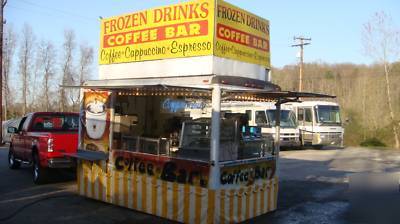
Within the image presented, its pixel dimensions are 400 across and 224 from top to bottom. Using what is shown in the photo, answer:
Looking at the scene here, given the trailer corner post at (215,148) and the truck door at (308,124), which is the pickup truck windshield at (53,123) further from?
the truck door at (308,124)

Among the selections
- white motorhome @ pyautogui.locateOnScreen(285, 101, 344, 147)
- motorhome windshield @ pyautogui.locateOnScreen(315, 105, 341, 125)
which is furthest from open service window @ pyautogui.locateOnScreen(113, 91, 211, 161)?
motorhome windshield @ pyautogui.locateOnScreen(315, 105, 341, 125)

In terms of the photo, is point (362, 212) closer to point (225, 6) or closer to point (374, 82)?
point (225, 6)

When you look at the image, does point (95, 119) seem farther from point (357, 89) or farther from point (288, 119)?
point (357, 89)

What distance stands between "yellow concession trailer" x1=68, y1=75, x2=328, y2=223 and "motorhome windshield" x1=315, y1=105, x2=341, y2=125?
18.5 m

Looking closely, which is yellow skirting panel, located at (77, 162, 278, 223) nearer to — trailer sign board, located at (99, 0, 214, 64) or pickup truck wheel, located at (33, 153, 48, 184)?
trailer sign board, located at (99, 0, 214, 64)

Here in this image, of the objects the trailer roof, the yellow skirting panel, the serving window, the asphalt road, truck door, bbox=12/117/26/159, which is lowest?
the asphalt road

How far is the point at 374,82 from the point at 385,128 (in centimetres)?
1404

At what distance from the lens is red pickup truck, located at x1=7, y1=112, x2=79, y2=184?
12.2 m

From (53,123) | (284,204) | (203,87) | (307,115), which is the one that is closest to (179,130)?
(203,87)

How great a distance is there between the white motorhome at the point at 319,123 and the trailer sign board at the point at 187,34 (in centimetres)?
1836

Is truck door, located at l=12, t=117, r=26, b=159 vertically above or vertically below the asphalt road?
above

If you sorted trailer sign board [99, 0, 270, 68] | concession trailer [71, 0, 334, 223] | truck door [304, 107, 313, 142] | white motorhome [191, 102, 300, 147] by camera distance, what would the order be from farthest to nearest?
truck door [304, 107, 313, 142] → white motorhome [191, 102, 300, 147] → trailer sign board [99, 0, 270, 68] → concession trailer [71, 0, 334, 223]

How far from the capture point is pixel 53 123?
13867mm

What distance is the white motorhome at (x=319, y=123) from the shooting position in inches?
1077
